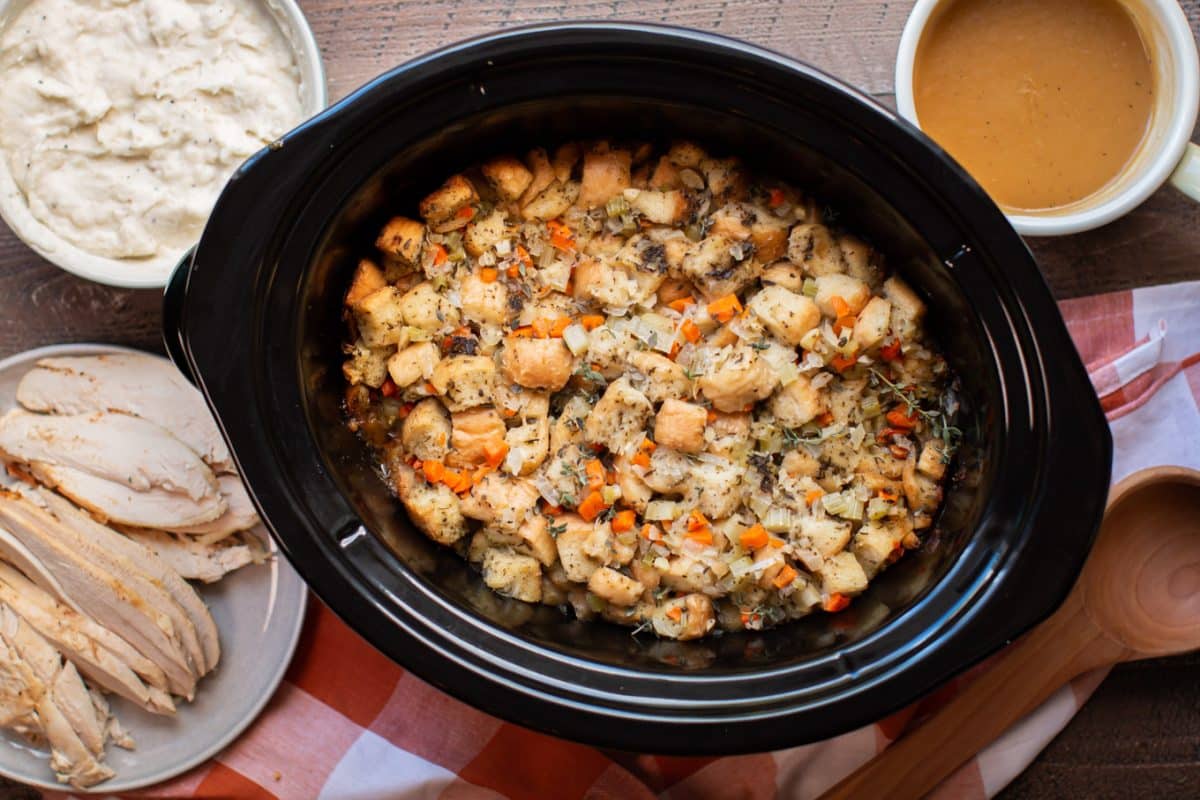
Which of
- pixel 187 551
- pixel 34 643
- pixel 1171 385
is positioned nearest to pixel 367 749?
pixel 187 551

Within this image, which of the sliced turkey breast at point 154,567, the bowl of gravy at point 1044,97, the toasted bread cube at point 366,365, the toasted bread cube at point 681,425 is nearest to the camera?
the toasted bread cube at point 681,425

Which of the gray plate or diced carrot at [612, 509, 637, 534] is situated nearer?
diced carrot at [612, 509, 637, 534]

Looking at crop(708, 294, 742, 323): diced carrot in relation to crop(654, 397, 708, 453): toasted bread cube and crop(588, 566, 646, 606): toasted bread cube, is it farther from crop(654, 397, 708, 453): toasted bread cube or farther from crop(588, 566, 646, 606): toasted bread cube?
crop(588, 566, 646, 606): toasted bread cube

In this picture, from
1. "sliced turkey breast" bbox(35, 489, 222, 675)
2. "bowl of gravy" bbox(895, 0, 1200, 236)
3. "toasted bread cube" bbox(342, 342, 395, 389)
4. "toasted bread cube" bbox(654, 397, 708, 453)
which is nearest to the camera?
"toasted bread cube" bbox(654, 397, 708, 453)

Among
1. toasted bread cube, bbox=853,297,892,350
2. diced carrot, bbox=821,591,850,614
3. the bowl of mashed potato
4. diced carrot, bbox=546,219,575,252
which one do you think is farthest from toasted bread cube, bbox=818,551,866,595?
the bowl of mashed potato

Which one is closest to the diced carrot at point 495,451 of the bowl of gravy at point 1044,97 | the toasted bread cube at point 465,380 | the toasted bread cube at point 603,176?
the toasted bread cube at point 465,380

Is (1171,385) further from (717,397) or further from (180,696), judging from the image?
(180,696)

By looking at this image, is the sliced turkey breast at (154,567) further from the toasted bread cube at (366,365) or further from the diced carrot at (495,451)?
the diced carrot at (495,451)

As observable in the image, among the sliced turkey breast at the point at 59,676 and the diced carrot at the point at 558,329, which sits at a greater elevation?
the diced carrot at the point at 558,329
